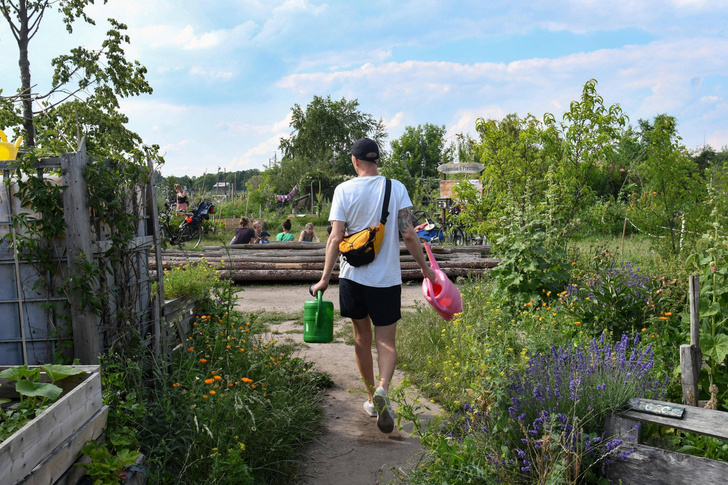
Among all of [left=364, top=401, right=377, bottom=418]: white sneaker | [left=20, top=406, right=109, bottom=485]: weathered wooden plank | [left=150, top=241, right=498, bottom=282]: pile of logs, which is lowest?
[left=364, top=401, right=377, bottom=418]: white sneaker

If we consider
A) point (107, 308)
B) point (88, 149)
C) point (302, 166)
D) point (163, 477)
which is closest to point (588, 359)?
point (163, 477)

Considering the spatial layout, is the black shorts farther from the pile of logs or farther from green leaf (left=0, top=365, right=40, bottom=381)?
the pile of logs

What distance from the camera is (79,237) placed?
310 centimetres

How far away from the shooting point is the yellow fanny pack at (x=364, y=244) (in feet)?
12.4

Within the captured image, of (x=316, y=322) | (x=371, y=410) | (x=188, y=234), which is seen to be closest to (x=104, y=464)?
(x=316, y=322)

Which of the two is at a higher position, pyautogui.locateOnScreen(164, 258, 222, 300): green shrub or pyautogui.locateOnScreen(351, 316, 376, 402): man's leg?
pyautogui.locateOnScreen(164, 258, 222, 300): green shrub

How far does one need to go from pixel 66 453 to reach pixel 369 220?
228 cm

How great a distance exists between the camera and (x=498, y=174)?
773 cm

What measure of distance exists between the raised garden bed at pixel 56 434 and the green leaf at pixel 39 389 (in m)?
0.09

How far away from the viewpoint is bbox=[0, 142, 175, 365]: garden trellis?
3.09 meters

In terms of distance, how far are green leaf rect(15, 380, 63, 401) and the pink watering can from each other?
274cm

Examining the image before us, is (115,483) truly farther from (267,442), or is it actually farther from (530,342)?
(530,342)

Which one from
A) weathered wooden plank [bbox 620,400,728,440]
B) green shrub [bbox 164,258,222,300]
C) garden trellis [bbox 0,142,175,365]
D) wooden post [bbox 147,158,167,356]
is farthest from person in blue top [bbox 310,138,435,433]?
weathered wooden plank [bbox 620,400,728,440]

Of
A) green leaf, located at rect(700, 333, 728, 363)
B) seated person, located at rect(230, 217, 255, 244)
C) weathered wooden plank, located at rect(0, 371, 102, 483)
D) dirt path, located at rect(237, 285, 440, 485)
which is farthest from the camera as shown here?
seated person, located at rect(230, 217, 255, 244)
